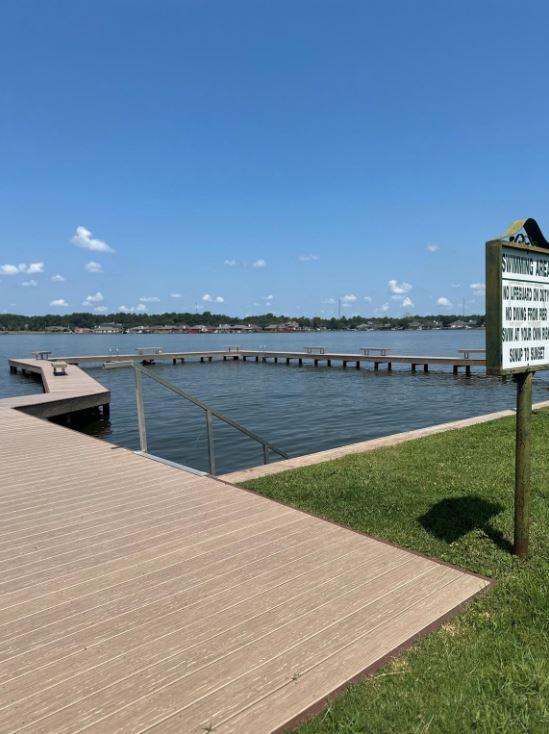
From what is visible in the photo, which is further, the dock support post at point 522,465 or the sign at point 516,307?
the dock support post at point 522,465

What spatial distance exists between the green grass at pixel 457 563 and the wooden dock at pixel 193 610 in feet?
0.52

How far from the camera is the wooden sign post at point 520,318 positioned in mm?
3326

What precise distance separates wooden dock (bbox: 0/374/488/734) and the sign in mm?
1593

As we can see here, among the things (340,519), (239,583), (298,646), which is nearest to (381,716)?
(298,646)

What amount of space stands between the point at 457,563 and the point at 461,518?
943 millimetres

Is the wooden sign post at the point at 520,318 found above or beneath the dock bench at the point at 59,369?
above

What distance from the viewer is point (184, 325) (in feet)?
627

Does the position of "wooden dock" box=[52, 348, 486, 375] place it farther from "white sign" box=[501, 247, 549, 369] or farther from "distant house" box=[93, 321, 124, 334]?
"distant house" box=[93, 321, 124, 334]

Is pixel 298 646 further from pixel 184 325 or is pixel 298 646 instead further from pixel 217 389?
pixel 184 325

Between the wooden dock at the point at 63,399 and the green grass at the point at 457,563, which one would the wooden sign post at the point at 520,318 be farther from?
the wooden dock at the point at 63,399

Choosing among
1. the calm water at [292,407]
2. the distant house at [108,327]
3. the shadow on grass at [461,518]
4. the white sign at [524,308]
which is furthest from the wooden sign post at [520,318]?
the distant house at [108,327]

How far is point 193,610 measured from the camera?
299 cm

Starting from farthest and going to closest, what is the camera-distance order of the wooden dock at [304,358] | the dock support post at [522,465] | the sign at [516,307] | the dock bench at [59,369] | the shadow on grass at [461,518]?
the wooden dock at [304,358] < the dock bench at [59,369] < the shadow on grass at [461,518] < the dock support post at [522,465] < the sign at [516,307]

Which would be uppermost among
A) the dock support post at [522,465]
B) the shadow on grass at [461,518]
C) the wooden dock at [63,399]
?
the dock support post at [522,465]
